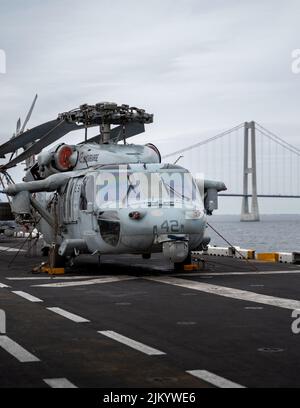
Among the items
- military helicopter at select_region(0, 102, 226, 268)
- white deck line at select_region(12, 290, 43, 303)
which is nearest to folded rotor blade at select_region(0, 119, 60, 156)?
military helicopter at select_region(0, 102, 226, 268)

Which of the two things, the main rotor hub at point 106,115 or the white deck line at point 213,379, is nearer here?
the white deck line at point 213,379

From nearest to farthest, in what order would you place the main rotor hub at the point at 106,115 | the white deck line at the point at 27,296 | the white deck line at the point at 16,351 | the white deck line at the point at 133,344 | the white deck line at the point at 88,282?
the white deck line at the point at 16,351 < the white deck line at the point at 133,344 < the white deck line at the point at 27,296 < the white deck line at the point at 88,282 < the main rotor hub at the point at 106,115

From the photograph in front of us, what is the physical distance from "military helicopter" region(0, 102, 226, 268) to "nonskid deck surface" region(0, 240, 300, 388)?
115 cm

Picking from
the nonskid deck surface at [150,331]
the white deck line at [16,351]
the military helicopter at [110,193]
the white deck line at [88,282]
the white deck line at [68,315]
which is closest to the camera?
the nonskid deck surface at [150,331]

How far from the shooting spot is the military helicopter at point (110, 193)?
60.1 ft

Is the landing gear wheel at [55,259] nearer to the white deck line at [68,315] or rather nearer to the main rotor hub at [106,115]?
the main rotor hub at [106,115]

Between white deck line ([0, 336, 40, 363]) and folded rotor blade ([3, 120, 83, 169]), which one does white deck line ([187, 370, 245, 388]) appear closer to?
white deck line ([0, 336, 40, 363])

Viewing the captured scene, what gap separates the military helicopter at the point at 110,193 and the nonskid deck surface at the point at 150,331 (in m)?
1.15

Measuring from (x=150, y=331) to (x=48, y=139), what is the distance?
15020 millimetres

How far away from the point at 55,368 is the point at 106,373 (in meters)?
0.62

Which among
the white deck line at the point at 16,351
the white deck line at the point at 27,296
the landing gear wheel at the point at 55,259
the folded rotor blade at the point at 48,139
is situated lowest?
the white deck line at the point at 16,351

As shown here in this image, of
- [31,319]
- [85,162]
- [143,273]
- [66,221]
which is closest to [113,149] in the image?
[85,162]

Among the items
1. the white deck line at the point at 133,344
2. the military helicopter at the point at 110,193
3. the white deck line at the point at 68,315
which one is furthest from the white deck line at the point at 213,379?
the military helicopter at the point at 110,193

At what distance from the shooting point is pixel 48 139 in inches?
956
